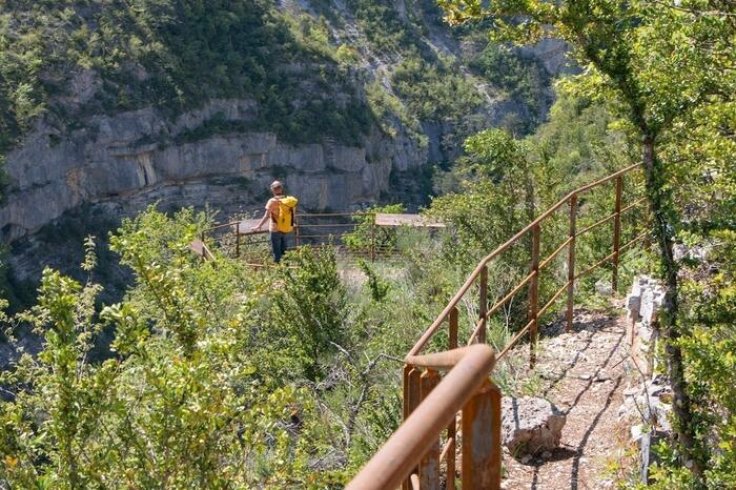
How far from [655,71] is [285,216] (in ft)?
24.2

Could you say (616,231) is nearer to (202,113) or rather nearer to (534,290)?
(534,290)

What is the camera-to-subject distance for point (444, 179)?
59312 mm

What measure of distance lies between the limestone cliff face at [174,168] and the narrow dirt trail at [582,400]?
33.4m

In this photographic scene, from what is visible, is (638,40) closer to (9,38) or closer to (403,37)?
(9,38)

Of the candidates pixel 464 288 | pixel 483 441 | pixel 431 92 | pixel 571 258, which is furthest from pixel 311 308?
pixel 431 92

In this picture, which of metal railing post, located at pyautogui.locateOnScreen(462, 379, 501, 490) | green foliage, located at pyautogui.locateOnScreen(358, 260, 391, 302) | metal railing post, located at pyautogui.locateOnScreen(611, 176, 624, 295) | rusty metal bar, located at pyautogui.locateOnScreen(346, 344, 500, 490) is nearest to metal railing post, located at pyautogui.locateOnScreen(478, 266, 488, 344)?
metal railing post, located at pyautogui.locateOnScreen(611, 176, 624, 295)

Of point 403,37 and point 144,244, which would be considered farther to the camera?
point 403,37

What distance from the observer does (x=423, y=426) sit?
136 cm

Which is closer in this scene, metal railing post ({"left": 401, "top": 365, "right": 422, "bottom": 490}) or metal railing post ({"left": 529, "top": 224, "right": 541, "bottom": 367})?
metal railing post ({"left": 401, "top": 365, "right": 422, "bottom": 490})

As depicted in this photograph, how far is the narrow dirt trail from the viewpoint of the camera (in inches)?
173

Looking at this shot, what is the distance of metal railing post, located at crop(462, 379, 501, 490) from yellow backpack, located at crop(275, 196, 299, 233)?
8.91 metres

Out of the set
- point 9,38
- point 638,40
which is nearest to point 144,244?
point 638,40

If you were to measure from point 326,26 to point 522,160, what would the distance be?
207ft

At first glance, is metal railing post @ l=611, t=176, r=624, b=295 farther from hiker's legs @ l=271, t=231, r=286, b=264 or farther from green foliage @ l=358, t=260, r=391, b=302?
hiker's legs @ l=271, t=231, r=286, b=264
